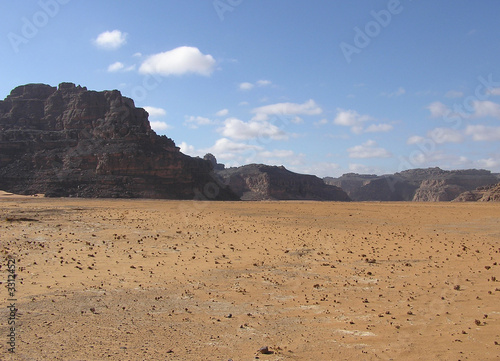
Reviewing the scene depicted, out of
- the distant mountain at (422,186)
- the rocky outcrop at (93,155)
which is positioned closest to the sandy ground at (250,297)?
the rocky outcrop at (93,155)

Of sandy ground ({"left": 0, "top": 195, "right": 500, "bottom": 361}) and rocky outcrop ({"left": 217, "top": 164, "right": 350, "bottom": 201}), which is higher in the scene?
rocky outcrop ({"left": 217, "top": 164, "right": 350, "bottom": 201})

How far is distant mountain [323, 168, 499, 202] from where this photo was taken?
12688cm

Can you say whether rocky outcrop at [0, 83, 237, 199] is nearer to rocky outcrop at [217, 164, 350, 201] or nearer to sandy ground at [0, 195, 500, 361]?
rocky outcrop at [217, 164, 350, 201]

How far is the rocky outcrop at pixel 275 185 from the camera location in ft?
370

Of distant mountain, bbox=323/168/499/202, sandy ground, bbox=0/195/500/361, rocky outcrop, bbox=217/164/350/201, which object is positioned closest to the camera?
sandy ground, bbox=0/195/500/361

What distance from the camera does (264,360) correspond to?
6195 mm

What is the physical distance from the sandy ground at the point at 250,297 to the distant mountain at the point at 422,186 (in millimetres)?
119600

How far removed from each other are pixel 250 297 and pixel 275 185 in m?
105

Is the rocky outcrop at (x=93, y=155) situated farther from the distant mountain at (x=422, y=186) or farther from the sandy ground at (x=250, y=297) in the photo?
the distant mountain at (x=422, y=186)

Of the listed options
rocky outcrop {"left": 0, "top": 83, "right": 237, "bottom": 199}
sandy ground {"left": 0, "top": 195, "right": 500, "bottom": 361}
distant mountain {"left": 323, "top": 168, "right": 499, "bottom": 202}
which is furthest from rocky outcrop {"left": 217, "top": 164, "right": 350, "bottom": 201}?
sandy ground {"left": 0, "top": 195, "right": 500, "bottom": 361}

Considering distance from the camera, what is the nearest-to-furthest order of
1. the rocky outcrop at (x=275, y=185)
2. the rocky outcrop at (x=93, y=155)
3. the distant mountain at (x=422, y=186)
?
1. the rocky outcrop at (x=93, y=155)
2. the rocky outcrop at (x=275, y=185)
3. the distant mountain at (x=422, y=186)

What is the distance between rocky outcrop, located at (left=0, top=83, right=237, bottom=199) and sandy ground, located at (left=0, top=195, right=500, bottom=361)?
5061cm

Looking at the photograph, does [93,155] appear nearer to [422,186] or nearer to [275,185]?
[275,185]

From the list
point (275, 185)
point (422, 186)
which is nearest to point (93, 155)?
point (275, 185)
